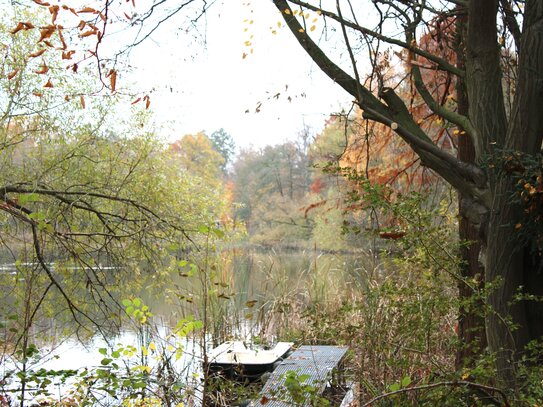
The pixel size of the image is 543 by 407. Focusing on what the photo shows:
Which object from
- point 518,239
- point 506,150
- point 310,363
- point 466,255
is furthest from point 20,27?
point 310,363

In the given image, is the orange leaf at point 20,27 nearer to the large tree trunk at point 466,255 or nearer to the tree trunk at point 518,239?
the tree trunk at point 518,239

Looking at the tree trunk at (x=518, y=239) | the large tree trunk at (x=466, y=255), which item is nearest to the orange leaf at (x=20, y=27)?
the tree trunk at (x=518, y=239)

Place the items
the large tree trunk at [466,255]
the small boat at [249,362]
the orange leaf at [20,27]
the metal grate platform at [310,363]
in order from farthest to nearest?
the small boat at [249,362], the metal grate platform at [310,363], the large tree trunk at [466,255], the orange leaf at [20,27]

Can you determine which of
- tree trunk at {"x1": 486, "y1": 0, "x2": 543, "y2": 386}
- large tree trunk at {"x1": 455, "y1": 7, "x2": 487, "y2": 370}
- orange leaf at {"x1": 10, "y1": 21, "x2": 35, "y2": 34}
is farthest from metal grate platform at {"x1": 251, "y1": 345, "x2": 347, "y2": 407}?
orange leaf at {"x1": 10, "y1": 21, "x2": 35, "y2": 34}

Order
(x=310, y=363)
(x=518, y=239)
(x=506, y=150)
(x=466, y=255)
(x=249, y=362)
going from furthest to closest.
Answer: (x=249, y=362) → (x=310, y=363) → (x=466, y=255) → (x=518, y=239) → (x=506, y=150)

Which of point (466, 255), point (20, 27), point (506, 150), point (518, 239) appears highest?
point (20, 27)

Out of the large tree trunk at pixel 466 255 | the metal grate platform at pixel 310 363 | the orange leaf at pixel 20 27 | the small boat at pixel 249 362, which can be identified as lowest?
the small boat at pixel 249 362

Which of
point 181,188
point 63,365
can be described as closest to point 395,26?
point 63,365

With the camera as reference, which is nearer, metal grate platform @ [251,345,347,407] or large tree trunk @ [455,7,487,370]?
large tree trunk @ [455,7,487,370]

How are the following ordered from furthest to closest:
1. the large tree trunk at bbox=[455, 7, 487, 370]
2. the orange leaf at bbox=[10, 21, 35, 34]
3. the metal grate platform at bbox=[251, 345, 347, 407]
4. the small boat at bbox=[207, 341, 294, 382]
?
the small boat at bbox=[207, 341, 294, 382]
the metal grate platform at bbox=[251, 345, 347, 407]
the large tree trunk at bbox=[455, 7, 487, 370]
the orange leaf at bbox=[10, 21, 35, 34]

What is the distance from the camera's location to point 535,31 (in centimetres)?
290

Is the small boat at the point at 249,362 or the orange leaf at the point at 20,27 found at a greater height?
the orange leaf at the point at 20,27

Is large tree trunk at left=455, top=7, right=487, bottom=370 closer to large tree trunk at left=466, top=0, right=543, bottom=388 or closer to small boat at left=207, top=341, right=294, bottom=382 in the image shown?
large tree trunk at left=466, top=0, right=543, bottom=388

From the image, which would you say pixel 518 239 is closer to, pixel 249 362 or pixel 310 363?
pixel 310 363
